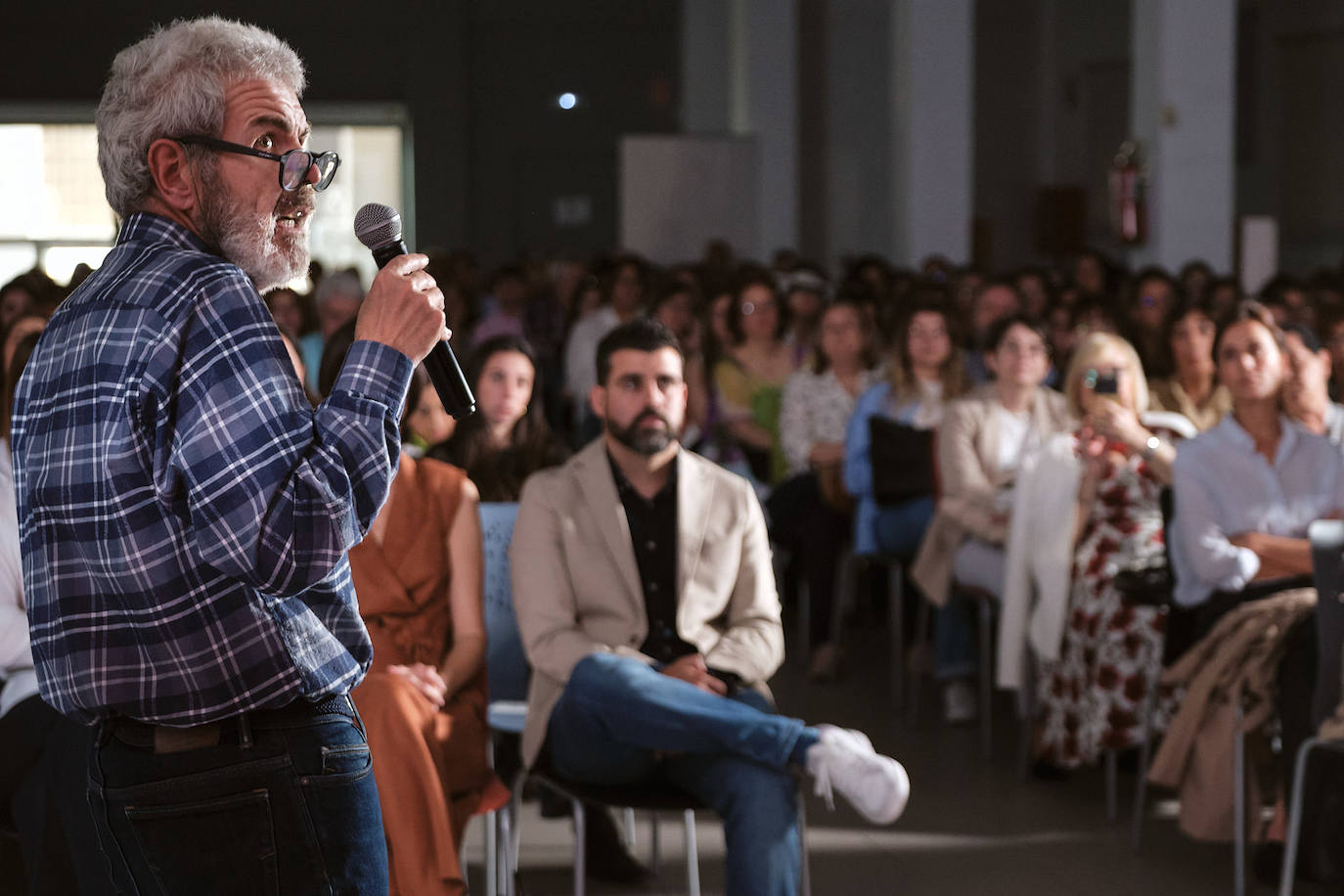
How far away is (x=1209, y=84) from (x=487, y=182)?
9445 mm

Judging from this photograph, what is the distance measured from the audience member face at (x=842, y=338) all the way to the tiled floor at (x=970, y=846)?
6.27ft

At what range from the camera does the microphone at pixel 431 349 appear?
1645mm

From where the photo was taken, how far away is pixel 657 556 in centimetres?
345

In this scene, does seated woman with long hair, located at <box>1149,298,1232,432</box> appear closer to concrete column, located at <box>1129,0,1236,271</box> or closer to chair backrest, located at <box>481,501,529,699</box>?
chair backrest, located at <box>481,501,529,699</box>

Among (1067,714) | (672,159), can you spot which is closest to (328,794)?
(1067,714)

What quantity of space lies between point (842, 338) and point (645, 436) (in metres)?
3.07

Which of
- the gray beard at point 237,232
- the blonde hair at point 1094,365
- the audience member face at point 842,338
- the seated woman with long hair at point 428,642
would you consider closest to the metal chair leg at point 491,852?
the seated woman with long hair at point 428,642

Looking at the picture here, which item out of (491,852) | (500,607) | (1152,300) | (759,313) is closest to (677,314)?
(759,313)

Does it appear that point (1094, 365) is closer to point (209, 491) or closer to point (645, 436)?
point (645, 436)

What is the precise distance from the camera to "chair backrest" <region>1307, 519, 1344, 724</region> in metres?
3.38

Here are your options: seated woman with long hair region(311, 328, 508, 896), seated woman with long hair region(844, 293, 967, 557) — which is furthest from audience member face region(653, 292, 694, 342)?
seated woman with long hair region(311, 328, 508, 896)

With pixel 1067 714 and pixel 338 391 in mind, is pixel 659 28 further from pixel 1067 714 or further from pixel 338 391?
pixel 338 391

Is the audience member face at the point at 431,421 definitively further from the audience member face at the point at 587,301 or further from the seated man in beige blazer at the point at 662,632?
the audience member face at the point at 587,301

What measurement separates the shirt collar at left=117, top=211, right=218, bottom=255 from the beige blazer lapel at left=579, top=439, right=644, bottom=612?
1838 mm
